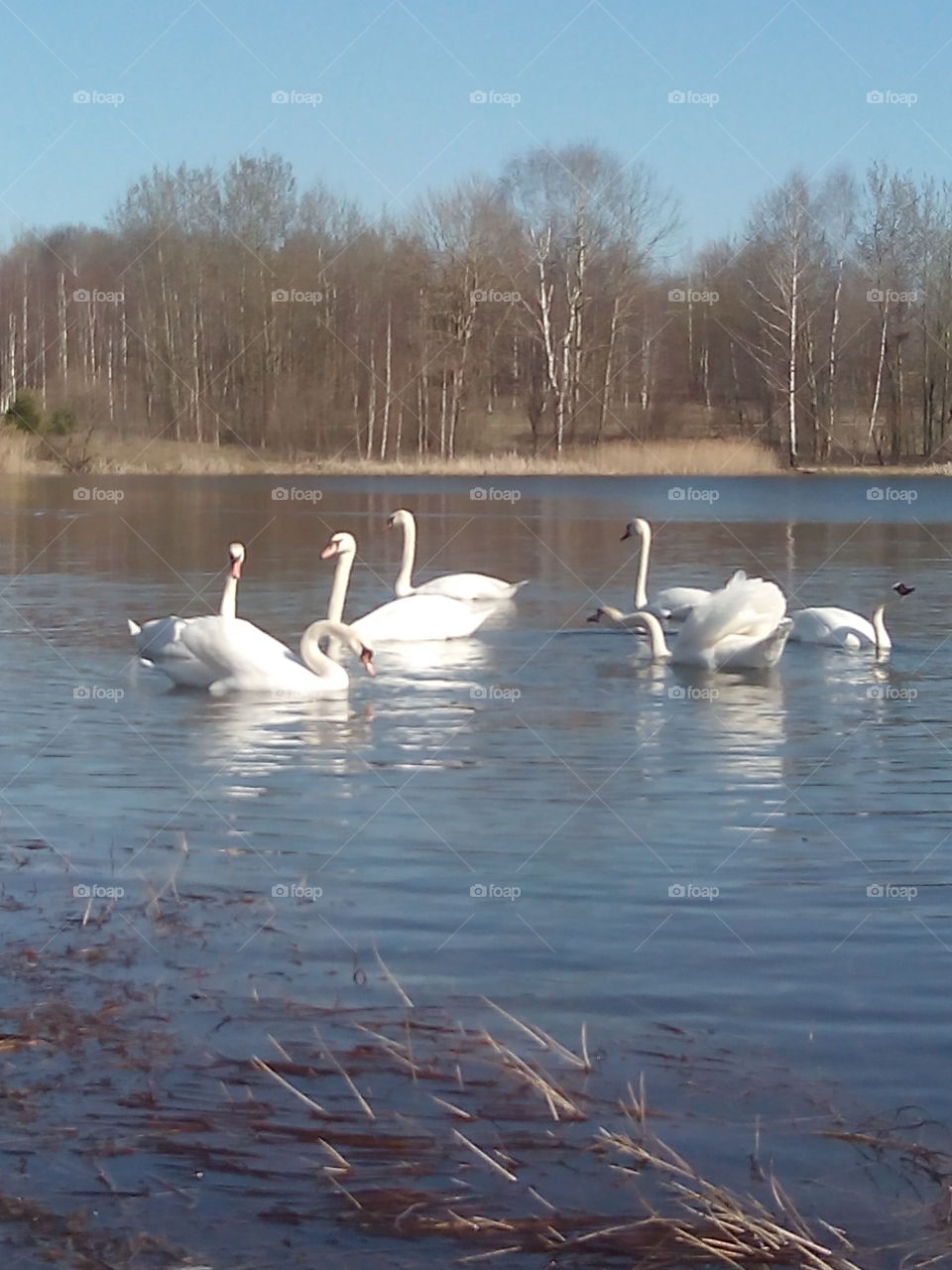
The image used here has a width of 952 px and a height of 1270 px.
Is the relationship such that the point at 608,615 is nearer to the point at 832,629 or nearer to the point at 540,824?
the point at 832,629

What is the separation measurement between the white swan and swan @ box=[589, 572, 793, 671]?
10.3ft

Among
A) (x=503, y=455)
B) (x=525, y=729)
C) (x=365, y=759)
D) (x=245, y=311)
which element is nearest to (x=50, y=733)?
(x=365, y=759)

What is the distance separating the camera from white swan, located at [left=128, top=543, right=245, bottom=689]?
12.0 meters

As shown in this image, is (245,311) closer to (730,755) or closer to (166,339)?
(166,339)

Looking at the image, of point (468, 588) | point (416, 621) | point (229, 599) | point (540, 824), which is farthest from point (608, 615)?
point (540, 824)

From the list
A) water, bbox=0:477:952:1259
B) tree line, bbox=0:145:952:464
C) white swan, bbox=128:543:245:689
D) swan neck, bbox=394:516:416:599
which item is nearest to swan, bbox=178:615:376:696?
white swan, bbox=128:543:245:689

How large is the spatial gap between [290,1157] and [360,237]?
4753 cm

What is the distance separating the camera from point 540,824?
27.0 ft

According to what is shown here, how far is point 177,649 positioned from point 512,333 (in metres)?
38.1

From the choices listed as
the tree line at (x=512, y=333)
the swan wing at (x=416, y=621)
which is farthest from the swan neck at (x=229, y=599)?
the tree line at (x=512, y=333)

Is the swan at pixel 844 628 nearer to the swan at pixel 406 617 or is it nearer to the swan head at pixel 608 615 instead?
the swan head at pixel 608 615

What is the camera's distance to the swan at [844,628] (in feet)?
46.6

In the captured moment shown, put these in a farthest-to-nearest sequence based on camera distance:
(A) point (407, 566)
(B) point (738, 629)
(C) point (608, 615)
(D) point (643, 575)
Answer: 1. (A) point (407, 566)
2. (D) point (643, 575)
3. (C) point (608, 615)
4. (B) point (738, 629)

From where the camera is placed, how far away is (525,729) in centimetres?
1077
